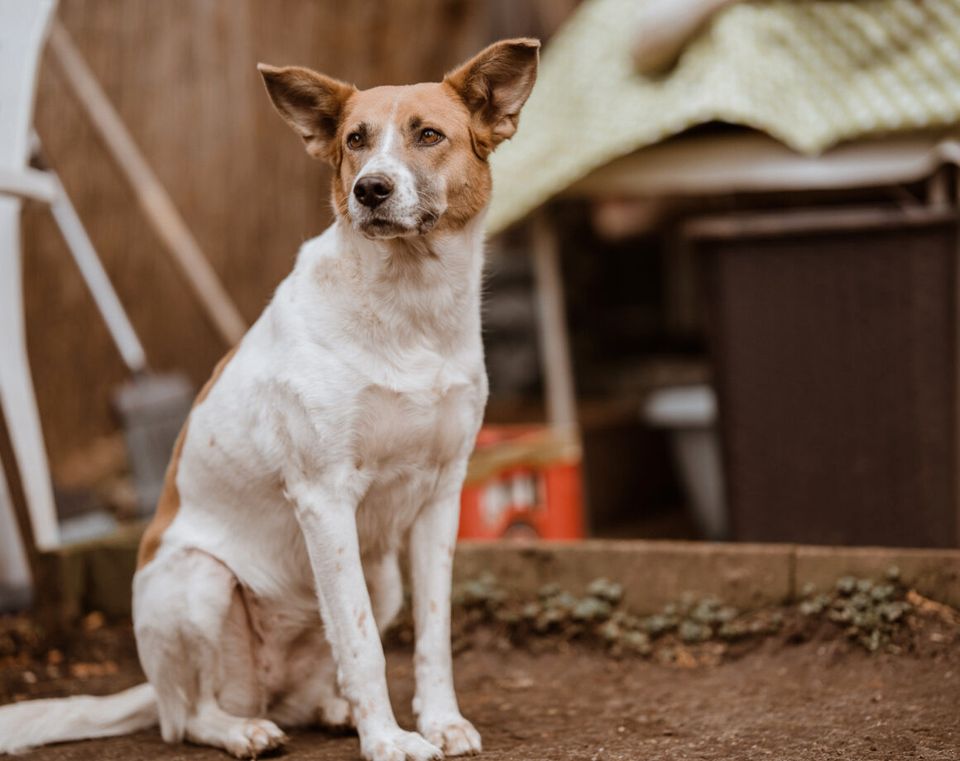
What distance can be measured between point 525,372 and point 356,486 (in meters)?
4.13

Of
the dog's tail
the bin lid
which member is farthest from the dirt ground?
the bin lid

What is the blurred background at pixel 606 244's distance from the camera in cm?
348

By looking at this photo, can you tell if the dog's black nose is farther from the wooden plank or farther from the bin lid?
the bin lid

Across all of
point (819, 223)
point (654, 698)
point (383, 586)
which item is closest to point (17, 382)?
point (383, 586)

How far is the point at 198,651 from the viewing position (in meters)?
2.40

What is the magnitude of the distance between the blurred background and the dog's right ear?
0.20 metres

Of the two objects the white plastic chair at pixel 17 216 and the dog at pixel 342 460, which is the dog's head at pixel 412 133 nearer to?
the dog at pixel 342 460

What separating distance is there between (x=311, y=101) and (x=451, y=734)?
1.35m

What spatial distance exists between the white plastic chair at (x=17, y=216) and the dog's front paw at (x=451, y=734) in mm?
1507

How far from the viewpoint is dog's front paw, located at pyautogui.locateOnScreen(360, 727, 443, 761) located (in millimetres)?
2148

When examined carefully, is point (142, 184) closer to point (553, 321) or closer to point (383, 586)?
point (553, 321)

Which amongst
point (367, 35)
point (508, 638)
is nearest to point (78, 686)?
point (508, 638)

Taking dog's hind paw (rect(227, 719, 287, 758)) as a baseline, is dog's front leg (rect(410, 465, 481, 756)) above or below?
above

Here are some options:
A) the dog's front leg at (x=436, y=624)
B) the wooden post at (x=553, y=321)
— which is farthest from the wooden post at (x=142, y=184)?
the dog's front leg at (x=436, y=624)
